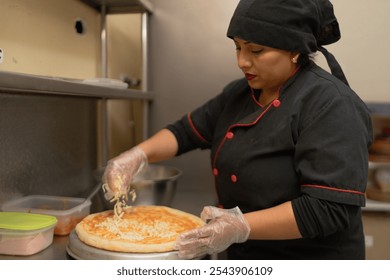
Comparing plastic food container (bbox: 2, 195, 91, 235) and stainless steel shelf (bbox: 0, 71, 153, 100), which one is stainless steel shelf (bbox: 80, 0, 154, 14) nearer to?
stainless steel shelf (bbox: 0, 71, 153, 100)

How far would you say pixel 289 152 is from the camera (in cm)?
110

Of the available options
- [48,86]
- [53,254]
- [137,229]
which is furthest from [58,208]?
[48,86]

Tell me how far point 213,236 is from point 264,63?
55 centimetres

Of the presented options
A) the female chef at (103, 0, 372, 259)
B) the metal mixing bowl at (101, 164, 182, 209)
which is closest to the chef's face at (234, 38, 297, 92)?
the female chef at (103, 0, 372, 259)

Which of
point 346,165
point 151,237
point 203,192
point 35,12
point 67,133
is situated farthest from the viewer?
point 203,192

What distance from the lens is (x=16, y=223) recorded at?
3.48 feet

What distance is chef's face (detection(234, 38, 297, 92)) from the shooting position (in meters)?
1.09

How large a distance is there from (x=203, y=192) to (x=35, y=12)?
1.24m

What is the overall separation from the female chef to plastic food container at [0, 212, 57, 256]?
0.43 m

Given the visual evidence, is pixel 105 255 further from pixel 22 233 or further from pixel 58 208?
pixel 58 208

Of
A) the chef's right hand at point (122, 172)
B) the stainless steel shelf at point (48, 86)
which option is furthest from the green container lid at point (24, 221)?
the stainless steel shelf at point (48, 86)

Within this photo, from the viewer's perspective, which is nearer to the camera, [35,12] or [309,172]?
[309,172]

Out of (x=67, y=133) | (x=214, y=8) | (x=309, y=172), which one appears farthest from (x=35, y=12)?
(x=309, y=172)
